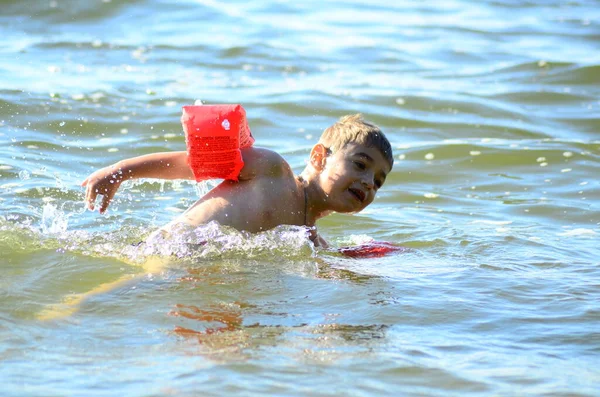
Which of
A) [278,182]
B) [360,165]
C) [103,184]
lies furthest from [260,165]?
[103,184]

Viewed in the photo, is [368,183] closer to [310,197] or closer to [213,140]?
[310,197]

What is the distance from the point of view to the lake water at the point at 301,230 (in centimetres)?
374

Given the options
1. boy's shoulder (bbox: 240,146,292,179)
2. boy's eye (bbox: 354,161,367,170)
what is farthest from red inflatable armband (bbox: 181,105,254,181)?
boy's eye (bbox: 354,161,367,170)

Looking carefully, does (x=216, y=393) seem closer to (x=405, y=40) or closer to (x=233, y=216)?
(x=233, y=216)

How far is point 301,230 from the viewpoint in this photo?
536 cm

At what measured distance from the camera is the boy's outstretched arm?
5.14 meters

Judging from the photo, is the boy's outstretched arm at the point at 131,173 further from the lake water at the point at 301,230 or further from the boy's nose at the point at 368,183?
the boy's nose at the point at 368,183

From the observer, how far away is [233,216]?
5.27 metres

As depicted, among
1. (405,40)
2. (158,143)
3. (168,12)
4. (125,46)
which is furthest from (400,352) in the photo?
(168,12)

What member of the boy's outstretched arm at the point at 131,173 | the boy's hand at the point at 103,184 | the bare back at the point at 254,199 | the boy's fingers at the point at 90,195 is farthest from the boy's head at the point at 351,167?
the boy's fingers at the point at 90,195

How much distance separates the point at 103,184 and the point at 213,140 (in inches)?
25.6

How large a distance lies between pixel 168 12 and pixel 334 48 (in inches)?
125

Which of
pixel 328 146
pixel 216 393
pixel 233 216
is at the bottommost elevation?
pixel 216 393

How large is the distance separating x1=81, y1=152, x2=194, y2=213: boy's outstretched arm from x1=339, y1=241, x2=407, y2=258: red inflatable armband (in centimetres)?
109
